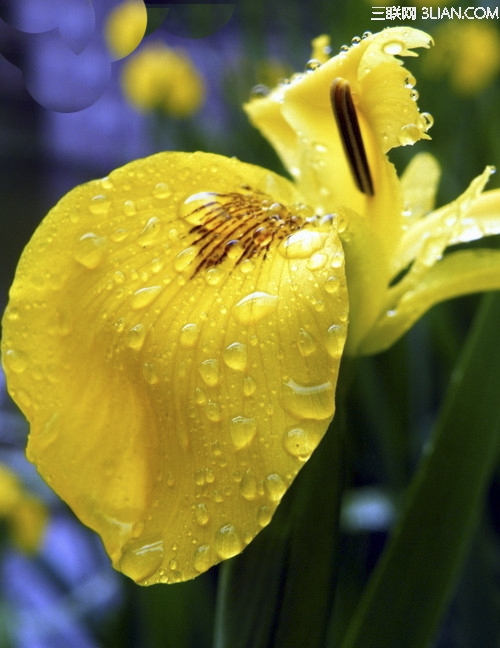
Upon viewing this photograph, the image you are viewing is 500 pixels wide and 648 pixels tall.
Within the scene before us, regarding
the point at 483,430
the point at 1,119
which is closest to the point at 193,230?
the point at 483,430

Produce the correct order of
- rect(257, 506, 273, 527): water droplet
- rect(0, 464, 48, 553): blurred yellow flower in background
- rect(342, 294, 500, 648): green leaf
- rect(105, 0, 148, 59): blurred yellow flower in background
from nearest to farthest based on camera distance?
1. rect(257, 506, 273, 527): water droplet
2. rect(342, 294, 500, 648): green leaf
3. rect(0, 464, 48, 553): blurred yellow flower in background
4. rect(105, 0, 148, 59): blurred yellow flower in background

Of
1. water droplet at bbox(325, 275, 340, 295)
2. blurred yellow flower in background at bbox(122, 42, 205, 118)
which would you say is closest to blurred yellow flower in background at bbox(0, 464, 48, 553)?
water droplet at bbox(325, 275, 340, 295)

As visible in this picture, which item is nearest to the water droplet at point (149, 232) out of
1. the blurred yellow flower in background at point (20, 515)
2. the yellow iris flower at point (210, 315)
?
the yellow iris flower at point (210, 315)

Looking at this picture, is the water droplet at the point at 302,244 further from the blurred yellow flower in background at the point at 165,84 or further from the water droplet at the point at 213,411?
the blurred yellow flower in background at the point at 165,84

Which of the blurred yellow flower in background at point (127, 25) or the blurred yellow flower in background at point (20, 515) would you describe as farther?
the blurred yellow flower in background at point (127, 25)

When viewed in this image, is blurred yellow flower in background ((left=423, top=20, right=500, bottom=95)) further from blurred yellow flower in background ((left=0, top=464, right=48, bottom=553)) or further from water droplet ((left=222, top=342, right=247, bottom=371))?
water droplet ((left=222, top=342, right=247, bottom=371))

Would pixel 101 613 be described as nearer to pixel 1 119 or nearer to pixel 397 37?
pixel 397 37
